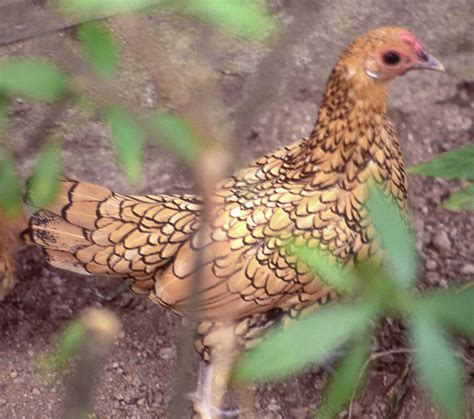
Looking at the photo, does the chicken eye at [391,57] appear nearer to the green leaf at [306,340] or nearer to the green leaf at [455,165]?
the green leaf at [455,165]

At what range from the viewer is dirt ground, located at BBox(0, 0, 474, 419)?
88.4 inches

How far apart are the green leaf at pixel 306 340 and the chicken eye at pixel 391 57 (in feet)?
3.55

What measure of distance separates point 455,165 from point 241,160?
86 cm

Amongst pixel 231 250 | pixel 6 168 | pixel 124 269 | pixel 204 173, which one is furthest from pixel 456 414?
pixel 124 269

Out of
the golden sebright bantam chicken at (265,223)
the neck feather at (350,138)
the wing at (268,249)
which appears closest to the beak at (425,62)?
the golden sebright bantam chicken at (265,223)

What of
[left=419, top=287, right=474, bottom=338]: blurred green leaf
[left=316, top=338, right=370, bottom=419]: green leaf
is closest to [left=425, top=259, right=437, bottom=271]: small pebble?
[left=316, top=338, right=370, bottom=419]: green leaf

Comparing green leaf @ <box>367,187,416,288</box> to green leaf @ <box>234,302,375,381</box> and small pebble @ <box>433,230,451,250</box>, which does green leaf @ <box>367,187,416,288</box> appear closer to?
green leaf @ <box>234,302,375,381</box>

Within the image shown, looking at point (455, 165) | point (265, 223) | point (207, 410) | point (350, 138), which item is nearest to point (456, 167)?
point (455, 165)

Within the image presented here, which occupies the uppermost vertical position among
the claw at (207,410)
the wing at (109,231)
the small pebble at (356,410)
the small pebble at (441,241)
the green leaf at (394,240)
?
the green leaf at (394,240)

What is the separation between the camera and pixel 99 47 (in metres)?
0.90

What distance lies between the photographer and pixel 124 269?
191cm

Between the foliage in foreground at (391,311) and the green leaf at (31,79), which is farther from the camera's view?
the green leaf at (31,79)

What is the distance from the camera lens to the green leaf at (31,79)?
0.94 m

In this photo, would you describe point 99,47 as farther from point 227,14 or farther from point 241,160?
point 241,160
